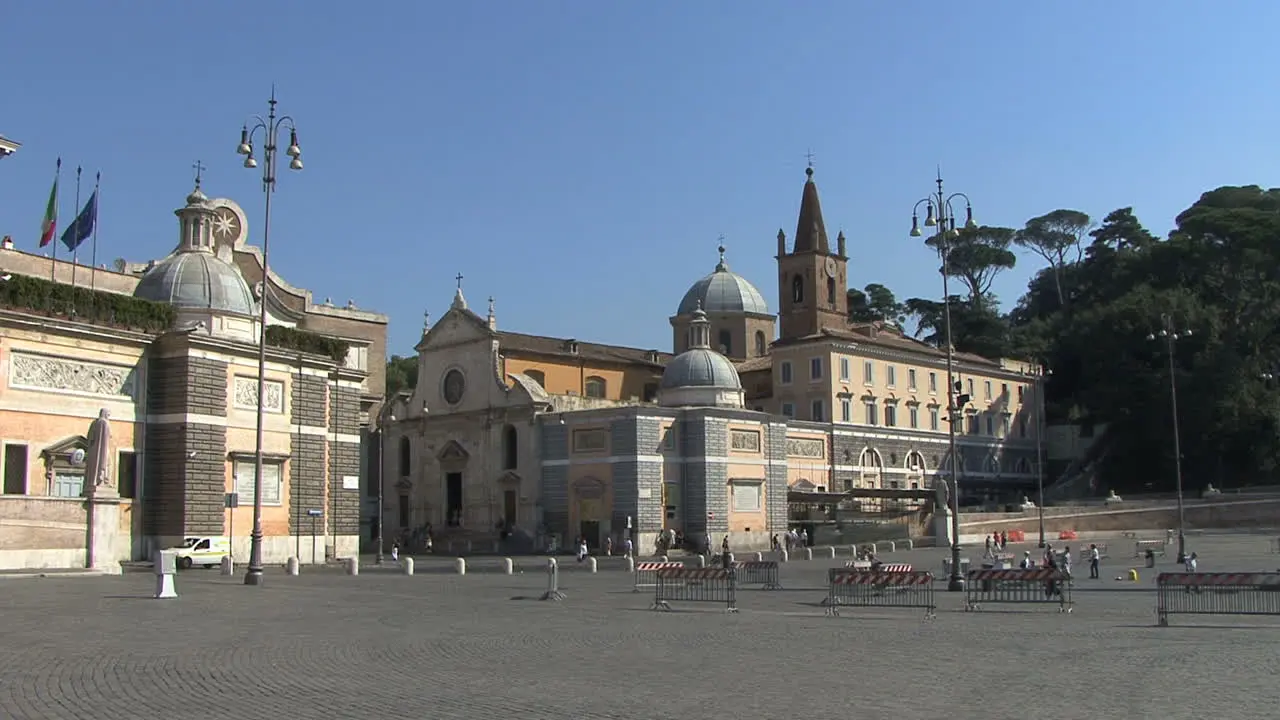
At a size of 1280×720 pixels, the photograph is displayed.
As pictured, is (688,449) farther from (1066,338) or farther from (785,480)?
(1066,338)

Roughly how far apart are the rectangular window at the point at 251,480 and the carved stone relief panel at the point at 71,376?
4156 millimetres

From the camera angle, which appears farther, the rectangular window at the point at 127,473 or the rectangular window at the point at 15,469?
the rectangular window at the point at 127,473

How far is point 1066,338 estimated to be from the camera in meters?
88.8

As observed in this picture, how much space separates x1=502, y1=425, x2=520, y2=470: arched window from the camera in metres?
64.9

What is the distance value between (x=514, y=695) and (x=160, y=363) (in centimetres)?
2958

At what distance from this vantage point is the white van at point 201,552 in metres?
37.4

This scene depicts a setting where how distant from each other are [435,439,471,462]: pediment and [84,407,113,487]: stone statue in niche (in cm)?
3401

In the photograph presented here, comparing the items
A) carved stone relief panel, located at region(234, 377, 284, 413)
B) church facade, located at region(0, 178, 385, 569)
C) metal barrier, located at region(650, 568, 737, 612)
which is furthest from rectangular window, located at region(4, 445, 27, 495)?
metal barrier, located at region(650, 568, 737, 612)

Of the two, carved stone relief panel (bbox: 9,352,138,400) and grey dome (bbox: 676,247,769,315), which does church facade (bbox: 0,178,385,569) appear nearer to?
carved stone relief panel (bbox: 9,352,138,400)

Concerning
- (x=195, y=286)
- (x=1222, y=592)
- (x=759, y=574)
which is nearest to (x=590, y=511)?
(x=195, y=286)

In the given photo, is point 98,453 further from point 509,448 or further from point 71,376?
point 509,448

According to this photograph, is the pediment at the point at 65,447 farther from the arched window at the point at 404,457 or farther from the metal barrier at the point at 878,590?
the arched window at the point at 404,457

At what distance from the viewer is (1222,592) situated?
2236 centimetres

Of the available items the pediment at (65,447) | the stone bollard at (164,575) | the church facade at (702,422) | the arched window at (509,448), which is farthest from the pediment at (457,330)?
the stone bollard at (164,575)
